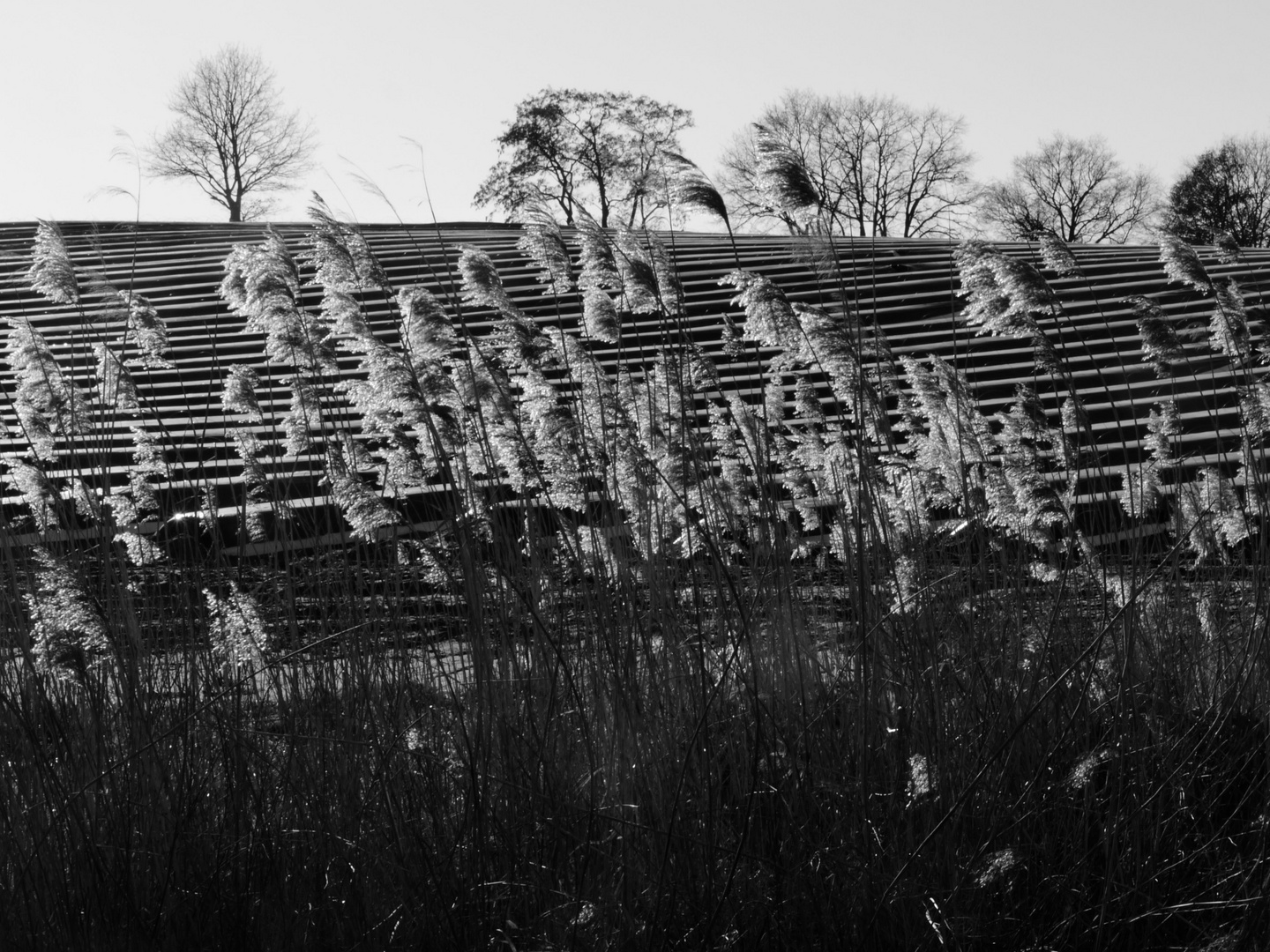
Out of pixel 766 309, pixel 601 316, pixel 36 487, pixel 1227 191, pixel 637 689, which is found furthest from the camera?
pixel 1227 191

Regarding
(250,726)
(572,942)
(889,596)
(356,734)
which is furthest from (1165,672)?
(250,726)

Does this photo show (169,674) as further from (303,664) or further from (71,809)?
(71,809)

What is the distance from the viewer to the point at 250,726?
2285mm

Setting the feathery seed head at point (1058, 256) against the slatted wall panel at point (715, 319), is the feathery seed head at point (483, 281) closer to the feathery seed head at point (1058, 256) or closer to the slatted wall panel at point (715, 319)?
the slatted wall panel at point (715, 319)

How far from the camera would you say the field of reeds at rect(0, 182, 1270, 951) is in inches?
75.4

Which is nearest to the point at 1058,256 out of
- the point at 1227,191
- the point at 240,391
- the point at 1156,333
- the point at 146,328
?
the point at 1156,333

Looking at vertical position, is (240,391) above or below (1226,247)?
below

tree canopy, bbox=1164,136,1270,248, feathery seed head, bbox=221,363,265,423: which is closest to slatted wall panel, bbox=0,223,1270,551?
feathery seed head, bbox=221,363,265,423

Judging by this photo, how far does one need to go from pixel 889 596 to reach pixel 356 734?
3.85 ft

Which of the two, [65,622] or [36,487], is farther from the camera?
[36,487]

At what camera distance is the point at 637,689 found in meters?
2.10

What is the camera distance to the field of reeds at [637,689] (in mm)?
1914

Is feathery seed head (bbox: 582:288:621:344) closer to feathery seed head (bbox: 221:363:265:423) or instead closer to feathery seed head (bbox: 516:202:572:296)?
feathery seed head (bbox: 516:202:572:296)

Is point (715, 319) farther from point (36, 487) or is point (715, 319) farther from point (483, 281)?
point (36, 487)
